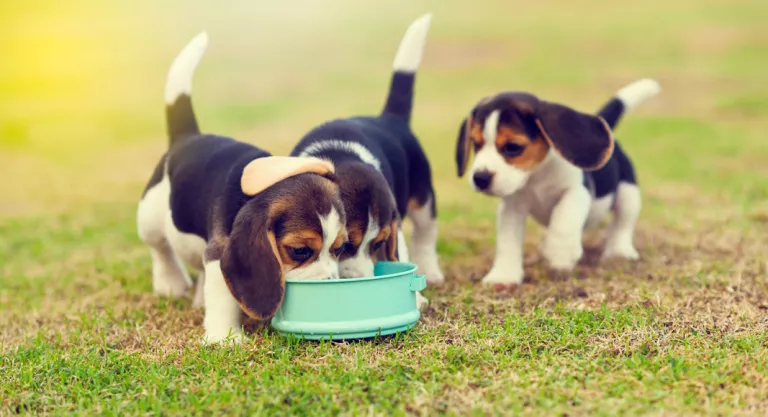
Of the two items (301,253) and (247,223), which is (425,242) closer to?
(301,253)

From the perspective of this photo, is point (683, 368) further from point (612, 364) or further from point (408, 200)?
point (408, 200)

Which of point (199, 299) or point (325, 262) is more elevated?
point (325, 262)

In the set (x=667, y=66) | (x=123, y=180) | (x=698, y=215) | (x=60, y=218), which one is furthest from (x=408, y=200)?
(x=667, y=66)

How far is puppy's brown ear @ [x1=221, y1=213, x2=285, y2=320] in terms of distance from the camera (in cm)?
366

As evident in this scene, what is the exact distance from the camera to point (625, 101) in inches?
235

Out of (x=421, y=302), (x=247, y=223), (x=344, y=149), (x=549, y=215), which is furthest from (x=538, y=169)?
(x=247, y=223)

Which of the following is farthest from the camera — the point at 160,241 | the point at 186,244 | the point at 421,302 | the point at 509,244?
the point at 509,244

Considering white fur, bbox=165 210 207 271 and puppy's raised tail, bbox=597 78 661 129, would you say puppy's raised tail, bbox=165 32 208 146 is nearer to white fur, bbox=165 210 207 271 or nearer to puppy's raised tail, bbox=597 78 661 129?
white fur, bbox=165 210 207 271

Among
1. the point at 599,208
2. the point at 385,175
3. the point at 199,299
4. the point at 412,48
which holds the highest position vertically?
the point at 412,48

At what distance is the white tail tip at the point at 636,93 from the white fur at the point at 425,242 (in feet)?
5.41

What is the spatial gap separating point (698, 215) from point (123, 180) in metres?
8.11

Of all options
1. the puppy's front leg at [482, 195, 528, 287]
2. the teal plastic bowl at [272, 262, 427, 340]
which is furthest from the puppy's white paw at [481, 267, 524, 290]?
the teal plastic bowl at [272, 262, 427, 340]

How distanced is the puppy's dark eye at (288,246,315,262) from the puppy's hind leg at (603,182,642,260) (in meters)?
2.92

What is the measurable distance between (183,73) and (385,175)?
164 cm
